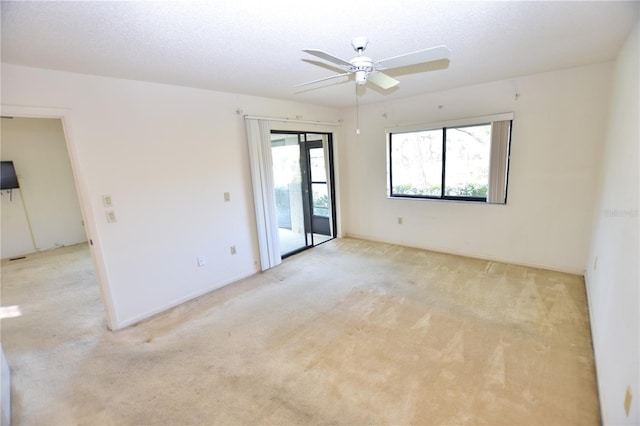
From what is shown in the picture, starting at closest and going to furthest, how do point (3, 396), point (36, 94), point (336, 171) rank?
point (3, 396) → point (36, 94) → point (336, 171)

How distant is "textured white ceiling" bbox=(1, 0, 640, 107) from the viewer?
1649 mm

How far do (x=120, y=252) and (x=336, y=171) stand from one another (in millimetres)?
3736

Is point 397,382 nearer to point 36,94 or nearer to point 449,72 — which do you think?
point 449,72

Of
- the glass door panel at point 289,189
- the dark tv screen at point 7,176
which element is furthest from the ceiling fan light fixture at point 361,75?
the dark tv screen at point 7,176

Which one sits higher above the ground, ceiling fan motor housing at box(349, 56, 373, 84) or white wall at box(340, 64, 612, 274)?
ceiling fan motor housing at box(349, 56, 373, 84)

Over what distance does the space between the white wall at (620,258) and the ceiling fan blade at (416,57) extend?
134 centimetres

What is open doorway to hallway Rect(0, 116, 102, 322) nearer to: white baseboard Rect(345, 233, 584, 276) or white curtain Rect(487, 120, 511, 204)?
white baseboard Rect(345, 233, 584, 276)

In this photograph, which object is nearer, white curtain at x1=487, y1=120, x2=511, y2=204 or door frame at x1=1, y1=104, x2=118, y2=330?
door frame at x1=1, y1=104, x2=118, y2=330

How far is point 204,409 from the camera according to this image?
6.39 ft

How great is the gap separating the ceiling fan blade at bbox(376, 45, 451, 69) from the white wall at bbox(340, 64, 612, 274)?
8.40 ft

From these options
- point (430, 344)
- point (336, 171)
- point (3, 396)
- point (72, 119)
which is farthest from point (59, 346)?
point (336, 171)

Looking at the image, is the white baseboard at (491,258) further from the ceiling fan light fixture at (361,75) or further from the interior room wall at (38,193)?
the interior room wall at (38,193)

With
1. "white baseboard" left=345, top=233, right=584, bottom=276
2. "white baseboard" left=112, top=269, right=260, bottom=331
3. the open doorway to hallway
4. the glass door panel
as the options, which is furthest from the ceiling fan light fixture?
the open doorway to hallway

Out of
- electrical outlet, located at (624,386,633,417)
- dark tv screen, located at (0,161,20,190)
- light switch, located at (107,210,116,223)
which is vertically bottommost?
electrical outlet, located at (624,386,633,417)
